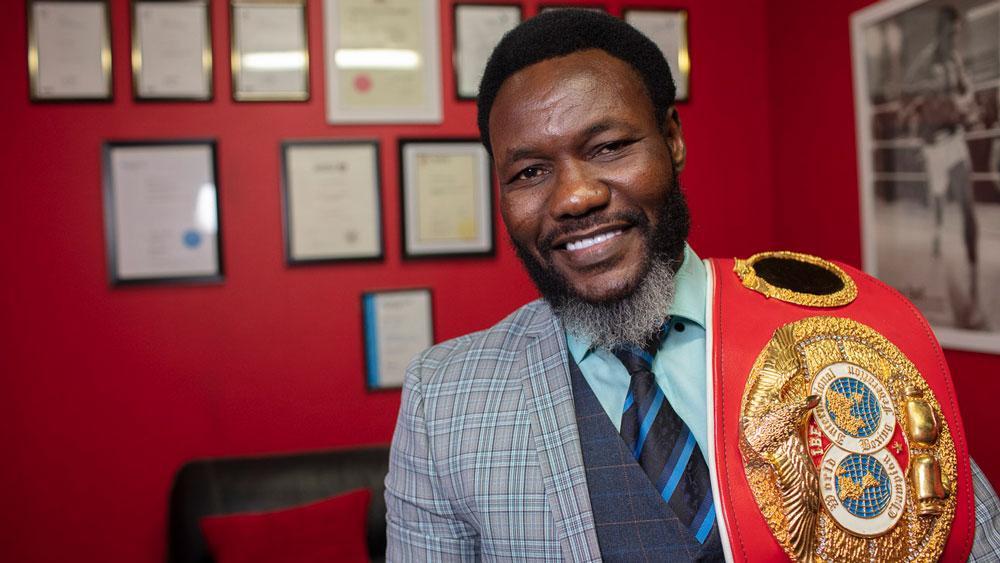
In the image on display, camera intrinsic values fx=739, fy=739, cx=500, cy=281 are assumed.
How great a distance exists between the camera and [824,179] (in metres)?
2.71

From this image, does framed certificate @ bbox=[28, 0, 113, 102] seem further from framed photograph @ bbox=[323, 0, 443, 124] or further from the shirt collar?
the shirt collar

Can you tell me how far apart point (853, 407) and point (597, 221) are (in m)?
0.39

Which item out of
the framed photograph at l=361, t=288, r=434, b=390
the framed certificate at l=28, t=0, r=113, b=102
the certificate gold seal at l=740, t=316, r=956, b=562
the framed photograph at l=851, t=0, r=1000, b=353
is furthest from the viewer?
the framed photograph at l=361, t=288, r=434, b=390

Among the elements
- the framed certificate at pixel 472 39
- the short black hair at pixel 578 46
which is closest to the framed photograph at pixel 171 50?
the framed certificate at pixel 472 39

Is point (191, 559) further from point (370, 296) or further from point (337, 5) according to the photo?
point (337, 5)

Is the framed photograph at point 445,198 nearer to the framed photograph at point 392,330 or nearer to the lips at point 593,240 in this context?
the framed photograph at point 392,330

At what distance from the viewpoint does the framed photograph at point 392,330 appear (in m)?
2.72

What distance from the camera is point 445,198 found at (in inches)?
109

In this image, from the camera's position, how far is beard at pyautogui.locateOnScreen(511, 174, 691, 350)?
1.00m

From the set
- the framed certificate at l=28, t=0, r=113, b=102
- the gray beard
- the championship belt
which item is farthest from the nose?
the framed certificate at l=28, t=0, r=113, b=102

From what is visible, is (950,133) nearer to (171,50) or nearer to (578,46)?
(578,46)

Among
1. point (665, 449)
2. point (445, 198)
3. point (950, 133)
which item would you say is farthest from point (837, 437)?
point (445, 198)

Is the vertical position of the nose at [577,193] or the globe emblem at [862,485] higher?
the nose at [577,193]

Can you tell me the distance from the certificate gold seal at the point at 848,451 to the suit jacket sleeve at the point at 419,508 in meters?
0.40
